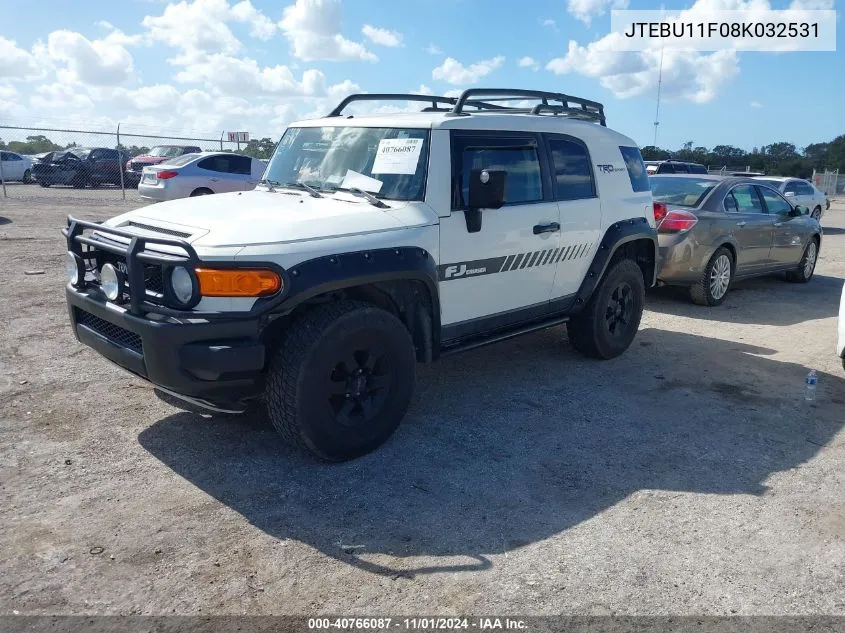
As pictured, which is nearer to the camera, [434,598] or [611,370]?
[434,598]

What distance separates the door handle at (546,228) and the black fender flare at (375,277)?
1.10 meters

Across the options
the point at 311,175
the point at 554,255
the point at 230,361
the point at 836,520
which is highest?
the point at 311,175

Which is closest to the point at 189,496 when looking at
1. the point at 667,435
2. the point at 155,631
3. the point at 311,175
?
the point at 155,631

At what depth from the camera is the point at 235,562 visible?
3104mm

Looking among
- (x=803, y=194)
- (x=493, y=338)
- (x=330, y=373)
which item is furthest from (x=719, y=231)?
(x=803, y=194)

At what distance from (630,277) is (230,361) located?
3919mm

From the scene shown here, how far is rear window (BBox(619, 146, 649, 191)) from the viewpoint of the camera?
615 cm

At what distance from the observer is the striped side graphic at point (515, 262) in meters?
4.50

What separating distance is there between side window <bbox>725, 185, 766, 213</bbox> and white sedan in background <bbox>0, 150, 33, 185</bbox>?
24.6m

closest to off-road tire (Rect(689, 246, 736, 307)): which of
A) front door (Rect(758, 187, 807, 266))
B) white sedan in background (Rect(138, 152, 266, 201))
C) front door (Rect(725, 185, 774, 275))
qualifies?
front door (Rect(725, 185, 774, 275))

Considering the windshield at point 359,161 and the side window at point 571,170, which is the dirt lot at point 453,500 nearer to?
the side window at point 571,170

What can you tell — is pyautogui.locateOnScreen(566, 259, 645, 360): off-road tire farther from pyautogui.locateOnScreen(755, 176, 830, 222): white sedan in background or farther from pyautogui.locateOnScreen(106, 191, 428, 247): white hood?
pyautogui.locateOnScreen(755, 176, 830, 222): white sedan in background

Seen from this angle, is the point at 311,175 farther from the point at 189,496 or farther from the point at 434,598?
the point at 434,598

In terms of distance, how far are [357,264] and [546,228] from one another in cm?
187
